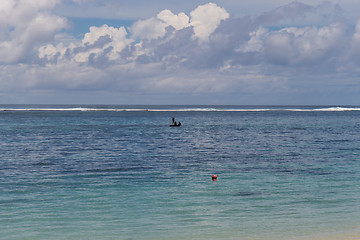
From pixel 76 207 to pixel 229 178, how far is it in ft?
39.5

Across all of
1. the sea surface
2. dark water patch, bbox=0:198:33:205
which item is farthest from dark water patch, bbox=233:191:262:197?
dark water patch, bbox=0:198:33:205

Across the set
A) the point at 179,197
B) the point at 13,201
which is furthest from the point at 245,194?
the point at 13,201

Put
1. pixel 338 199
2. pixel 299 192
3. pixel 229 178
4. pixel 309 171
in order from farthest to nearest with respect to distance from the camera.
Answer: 1. pixel 309 171
2. pixel 229 178
3. pixel 299 192
4. pixel 338 199

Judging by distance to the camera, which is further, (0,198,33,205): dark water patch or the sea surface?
(0,198,33,205): dark water patch

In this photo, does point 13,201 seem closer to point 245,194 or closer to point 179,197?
point 179,197

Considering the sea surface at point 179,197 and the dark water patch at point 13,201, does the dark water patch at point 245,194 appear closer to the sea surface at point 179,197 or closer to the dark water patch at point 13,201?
the sea surface at point 179,197

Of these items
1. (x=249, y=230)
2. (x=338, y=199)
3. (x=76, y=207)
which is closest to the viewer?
(x=249, y=230)

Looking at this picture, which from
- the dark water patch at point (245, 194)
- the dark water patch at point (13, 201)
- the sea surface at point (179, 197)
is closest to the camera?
the sea surface at point (179, 197)

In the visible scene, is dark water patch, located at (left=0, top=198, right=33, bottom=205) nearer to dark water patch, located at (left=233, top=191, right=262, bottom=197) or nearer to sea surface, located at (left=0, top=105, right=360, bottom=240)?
sea surface, located at (left=0, top=105, right=360, bottom=240)

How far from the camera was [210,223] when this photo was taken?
59.4ft

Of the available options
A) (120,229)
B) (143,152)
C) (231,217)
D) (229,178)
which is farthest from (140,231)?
(143,152)

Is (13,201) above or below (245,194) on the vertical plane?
below

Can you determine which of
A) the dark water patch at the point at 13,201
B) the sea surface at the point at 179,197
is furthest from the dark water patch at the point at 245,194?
the dark water patch at the point at 13,201

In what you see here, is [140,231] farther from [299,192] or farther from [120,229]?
[299,192]
